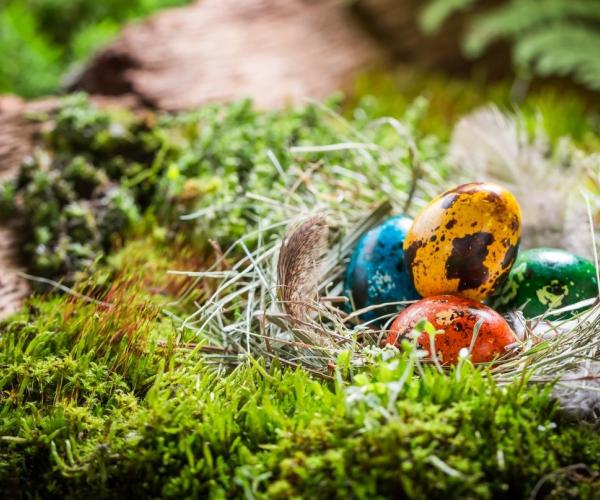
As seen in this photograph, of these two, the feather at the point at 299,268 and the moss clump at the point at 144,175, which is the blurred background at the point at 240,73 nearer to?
the moss clump at the point at 144,175

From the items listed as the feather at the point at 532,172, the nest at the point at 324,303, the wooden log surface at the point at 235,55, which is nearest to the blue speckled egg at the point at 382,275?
the nest at the point at 324,303

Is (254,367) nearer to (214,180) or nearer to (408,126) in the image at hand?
(214,180)

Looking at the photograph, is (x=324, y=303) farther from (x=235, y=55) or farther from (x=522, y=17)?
(x=522, y=17)

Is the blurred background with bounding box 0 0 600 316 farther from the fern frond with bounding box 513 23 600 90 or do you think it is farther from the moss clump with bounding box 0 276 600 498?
the moss clump with bounding box 0 276 600 498

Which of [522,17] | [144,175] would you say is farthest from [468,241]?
[522,17]

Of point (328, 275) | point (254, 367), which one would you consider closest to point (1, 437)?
point (254, 367)

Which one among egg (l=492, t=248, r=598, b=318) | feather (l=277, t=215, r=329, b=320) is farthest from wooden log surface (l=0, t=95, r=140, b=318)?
egg (l=492, t=248, r=598, b=318)
